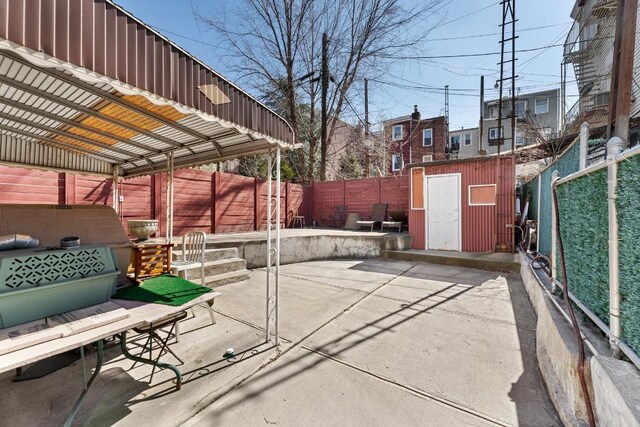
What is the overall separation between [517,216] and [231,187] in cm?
829

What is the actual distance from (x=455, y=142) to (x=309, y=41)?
667 inches

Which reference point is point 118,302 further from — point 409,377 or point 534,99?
point 534,99

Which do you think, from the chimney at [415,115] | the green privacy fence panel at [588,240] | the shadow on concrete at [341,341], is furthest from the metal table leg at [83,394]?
the chimney at [415,115]

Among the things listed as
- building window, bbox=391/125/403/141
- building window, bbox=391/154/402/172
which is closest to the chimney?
building window, bbox=391/125/403/141

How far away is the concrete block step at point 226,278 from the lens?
15.3 ft

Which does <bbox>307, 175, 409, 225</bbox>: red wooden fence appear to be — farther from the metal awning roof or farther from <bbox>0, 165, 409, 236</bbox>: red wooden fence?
the metal awning roof

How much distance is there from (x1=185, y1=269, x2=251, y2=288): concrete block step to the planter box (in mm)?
2507

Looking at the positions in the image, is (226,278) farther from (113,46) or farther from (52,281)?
(113,46)

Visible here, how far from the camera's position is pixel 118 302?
2111mm

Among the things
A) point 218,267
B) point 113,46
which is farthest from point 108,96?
point 218,267

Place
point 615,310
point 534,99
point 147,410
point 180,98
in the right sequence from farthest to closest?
point 534,99 < point 147,410 < point 180,98 < point 615,310

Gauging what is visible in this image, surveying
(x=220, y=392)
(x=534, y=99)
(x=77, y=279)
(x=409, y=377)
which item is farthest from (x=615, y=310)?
(x=534, y=99)

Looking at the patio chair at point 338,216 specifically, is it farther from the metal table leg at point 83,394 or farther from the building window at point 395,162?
the building window at point 395,162

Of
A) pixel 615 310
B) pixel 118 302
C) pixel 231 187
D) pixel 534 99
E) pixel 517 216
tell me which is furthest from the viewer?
pixel 534 99
